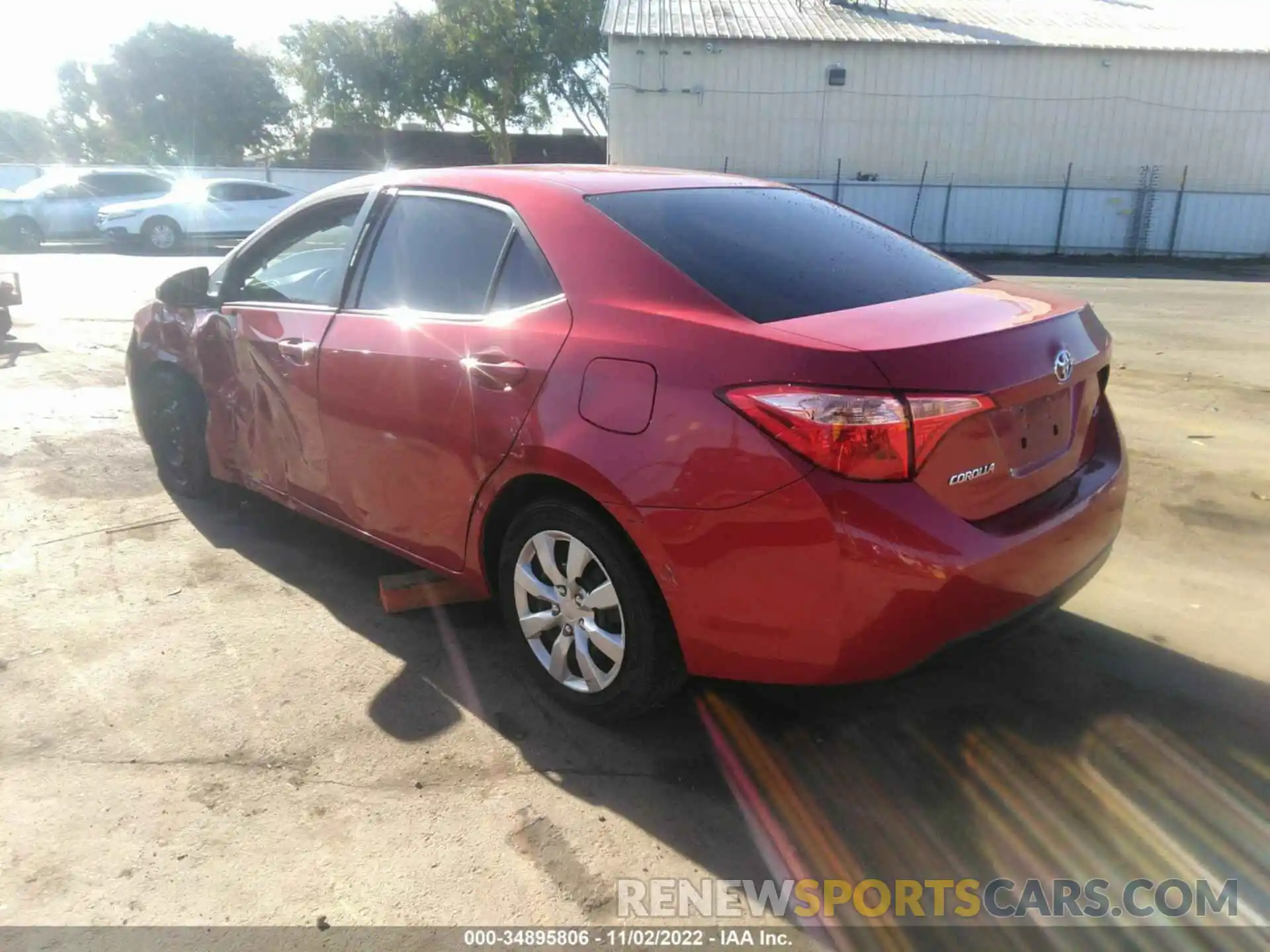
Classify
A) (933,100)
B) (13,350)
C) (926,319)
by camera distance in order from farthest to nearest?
(933,100)
(13,350)
(926,319)

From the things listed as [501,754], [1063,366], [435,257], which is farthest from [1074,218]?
[501,754]

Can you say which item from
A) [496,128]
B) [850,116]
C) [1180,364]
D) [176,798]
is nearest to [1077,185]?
[850,116]

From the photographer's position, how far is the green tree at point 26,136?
5356 cm

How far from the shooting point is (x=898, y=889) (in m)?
2.37

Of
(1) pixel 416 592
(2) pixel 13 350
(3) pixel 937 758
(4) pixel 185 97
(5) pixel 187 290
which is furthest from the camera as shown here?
(4) pixel 185 97

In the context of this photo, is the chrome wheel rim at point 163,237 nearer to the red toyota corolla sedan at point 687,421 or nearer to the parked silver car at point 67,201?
the parked silver car at point 67,201

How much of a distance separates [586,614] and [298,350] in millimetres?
1739

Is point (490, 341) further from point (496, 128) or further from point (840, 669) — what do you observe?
point (496, 128)

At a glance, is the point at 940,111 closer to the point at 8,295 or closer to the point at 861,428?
the point at 8,295

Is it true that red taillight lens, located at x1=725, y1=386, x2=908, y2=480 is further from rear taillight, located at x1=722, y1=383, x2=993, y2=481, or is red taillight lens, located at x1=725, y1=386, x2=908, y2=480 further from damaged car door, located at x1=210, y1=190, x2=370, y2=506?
damaged car door, located at x1=210, y1=190, x2=370, y2=506

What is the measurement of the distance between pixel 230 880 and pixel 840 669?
1.66m

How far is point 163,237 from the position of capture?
67.4 feet

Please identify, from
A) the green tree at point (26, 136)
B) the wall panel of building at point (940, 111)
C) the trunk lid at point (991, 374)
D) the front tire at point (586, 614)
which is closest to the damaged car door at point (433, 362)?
the front tire at point (586, 614)

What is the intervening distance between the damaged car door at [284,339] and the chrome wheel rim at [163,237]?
18.5 metres
